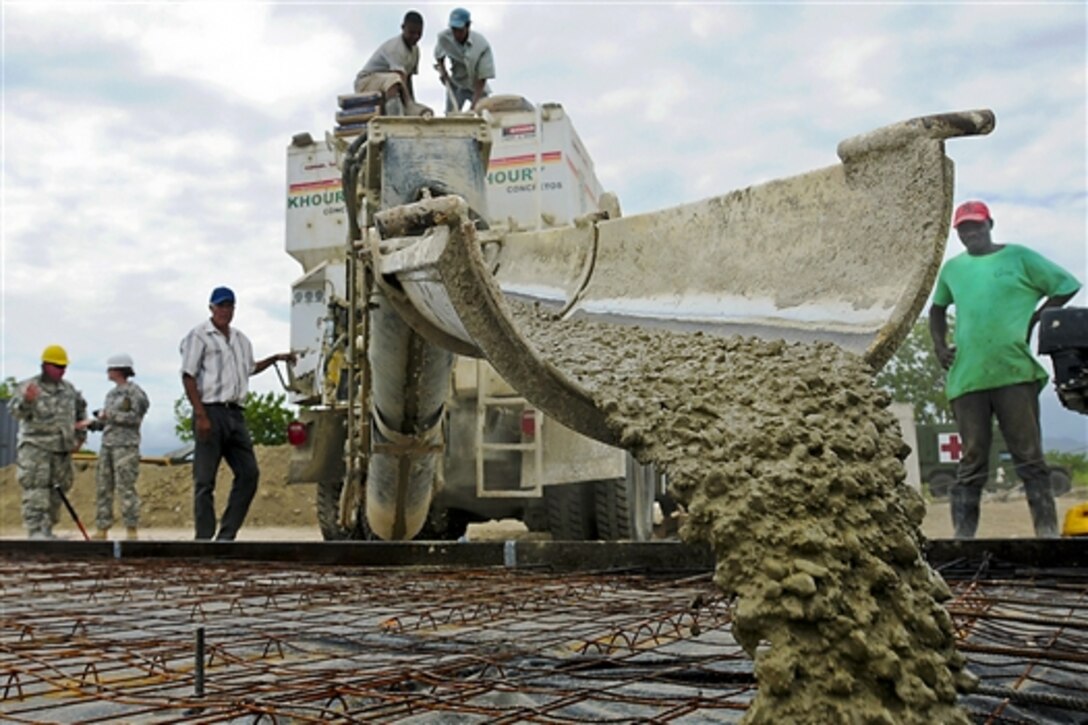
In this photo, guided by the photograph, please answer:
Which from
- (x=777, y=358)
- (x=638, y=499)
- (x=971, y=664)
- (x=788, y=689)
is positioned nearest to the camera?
(x=788, y=689)

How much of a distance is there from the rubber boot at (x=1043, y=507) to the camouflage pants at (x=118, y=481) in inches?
203

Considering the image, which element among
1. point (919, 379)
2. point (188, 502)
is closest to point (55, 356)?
point (188, 502)

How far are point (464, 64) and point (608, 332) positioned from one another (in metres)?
3.56

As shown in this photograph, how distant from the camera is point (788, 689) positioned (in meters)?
1.13

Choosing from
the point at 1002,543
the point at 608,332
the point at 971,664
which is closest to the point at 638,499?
the point at 1002,543

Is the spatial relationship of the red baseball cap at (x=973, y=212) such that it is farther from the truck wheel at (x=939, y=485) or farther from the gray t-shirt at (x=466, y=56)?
the truck wheel at (x=939, y=485)

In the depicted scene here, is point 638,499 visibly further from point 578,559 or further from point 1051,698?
point 1051,698

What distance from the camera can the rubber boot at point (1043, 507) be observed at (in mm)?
3980

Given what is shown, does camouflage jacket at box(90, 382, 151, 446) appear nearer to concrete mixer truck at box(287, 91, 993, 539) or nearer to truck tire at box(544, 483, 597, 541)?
concrete mixer truck at box(287, 91, 993, 539)

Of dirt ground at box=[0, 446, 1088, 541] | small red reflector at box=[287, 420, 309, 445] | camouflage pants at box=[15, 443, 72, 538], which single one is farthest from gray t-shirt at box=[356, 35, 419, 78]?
dirt ground at box=[0, 446, 1088, 541]

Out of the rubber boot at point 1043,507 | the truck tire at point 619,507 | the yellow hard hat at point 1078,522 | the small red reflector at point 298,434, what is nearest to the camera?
the yellow hard hat at point 1078,522

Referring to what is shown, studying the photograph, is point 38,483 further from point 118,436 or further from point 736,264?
point 736,264

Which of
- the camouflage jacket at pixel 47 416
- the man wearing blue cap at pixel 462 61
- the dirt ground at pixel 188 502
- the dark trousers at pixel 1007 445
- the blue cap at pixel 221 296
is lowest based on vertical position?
the dirt ground at pixel 188 502

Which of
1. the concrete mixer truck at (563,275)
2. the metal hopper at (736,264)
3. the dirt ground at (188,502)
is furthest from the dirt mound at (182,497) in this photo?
the metal hopper at (736,264)
